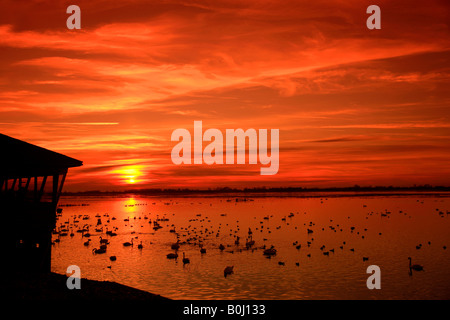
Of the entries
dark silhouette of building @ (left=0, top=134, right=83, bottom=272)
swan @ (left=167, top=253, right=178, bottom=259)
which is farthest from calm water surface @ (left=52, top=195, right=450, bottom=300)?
dark silhouette of building @ (left=0, top=134, right=83, bottom=272)

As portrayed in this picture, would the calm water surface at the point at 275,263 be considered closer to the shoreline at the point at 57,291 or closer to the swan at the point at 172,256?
the swan at the point at 172,256

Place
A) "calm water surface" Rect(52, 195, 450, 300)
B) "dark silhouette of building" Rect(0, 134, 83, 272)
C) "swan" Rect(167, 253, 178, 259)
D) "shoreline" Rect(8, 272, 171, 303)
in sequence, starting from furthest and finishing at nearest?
1. "swan" Rect(167, 253, 178, 259)
2. "calm water surface" Rect(52, 195, 450, 300)
3. "dark silhouette of building" Rect(0, 134, 83, 272)
4. "shoreline" Rect(8, 272, 171, 303)

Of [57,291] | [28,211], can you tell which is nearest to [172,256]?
[28,211]

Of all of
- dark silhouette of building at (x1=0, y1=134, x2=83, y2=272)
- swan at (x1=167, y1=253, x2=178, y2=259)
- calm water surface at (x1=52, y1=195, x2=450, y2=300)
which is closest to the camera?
dark silhouette of building at (x1=0, y1=134, x2=83, y2=272)

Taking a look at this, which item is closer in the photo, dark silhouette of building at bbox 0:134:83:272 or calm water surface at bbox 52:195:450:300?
dark silhouette of building at bbox 0:134:83:272

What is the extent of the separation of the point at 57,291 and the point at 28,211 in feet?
25.8

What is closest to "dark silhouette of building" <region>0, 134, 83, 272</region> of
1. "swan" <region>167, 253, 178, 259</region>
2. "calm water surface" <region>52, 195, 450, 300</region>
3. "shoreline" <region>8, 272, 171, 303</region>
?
"shoreline" <region>8, 272, 171, 303</region>

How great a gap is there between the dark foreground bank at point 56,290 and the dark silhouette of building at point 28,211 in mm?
3539

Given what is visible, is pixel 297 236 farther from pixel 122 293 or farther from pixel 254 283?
pixel 122 293

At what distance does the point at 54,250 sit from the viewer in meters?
49.6

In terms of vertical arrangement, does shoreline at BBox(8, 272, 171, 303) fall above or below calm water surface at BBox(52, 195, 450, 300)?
above

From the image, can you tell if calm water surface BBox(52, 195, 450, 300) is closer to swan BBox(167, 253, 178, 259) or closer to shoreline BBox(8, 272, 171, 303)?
swan BBox(167, 253, 178, 259)

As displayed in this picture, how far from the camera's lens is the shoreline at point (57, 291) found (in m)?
16.6

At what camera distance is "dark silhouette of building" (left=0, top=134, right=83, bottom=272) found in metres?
22.4
